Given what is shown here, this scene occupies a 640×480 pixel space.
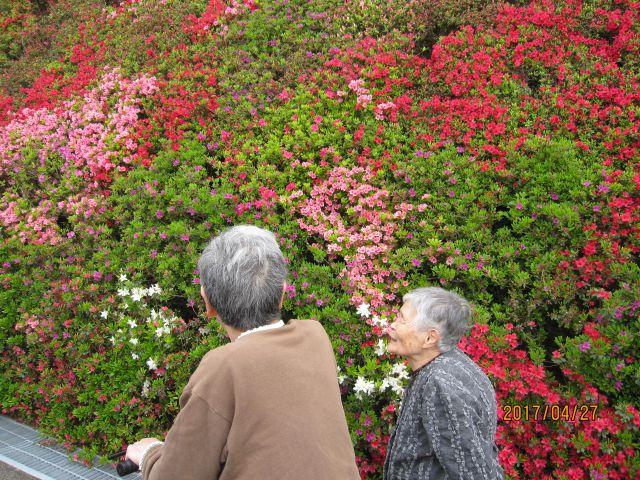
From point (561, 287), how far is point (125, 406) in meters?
3.04

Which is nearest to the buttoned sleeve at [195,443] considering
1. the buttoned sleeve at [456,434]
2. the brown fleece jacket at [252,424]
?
the brown fleece jacket at [252,424]

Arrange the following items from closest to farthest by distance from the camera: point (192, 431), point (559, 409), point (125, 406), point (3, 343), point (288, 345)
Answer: point (192, 431) < point (288, 345) < point (559, 409) < point (125, 406) < point (3, 343)

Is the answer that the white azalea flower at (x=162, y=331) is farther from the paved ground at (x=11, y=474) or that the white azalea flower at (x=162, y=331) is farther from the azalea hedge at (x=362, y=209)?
the paved ground at (x=11, y=474)

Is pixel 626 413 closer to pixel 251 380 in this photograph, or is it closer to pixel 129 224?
pixel 251 380

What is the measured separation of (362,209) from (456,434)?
2344 millimetres

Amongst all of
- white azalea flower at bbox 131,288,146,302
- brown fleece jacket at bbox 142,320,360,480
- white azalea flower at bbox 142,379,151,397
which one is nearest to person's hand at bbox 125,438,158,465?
brown fleece jacket at bbox 142,320,360,480

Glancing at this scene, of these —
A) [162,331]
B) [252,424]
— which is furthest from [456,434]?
[162,331]

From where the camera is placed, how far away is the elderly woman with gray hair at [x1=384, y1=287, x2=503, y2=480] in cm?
182

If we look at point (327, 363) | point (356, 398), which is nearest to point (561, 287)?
point (356, 398)

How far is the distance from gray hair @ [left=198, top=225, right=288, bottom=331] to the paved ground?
8.66 ft

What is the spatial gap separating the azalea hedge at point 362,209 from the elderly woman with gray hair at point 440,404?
0.82 m

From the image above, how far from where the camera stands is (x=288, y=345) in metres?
1.56

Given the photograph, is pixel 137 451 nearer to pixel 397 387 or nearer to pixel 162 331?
pixel 397 387
